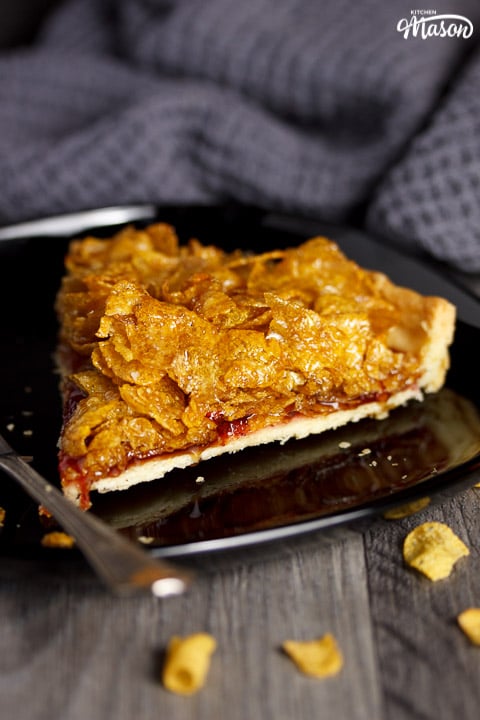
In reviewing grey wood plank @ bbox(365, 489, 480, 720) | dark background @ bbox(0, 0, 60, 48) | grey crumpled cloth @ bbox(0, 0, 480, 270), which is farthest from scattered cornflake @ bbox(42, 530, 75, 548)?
dark background @ bbox(0, 0, 60, 48)

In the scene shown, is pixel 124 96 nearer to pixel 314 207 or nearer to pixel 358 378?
pixel 314 207

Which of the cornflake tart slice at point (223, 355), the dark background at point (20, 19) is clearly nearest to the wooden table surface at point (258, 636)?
the cornflake tart slice at point (223, 355)

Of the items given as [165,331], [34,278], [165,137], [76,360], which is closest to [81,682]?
[165,331]

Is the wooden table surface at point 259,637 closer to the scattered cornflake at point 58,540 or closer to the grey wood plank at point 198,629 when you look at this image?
the grey wood plank at point 198,629

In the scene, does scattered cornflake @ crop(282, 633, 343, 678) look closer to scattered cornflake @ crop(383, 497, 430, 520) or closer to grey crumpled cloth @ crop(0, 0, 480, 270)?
scattered cornflake @ crop(383, 497, 430, 520)

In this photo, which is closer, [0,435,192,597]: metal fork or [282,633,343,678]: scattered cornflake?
[0,435,192,597]: metal fork

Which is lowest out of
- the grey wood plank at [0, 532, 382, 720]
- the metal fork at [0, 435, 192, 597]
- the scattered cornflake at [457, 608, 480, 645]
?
the grey wood plank at [0, 532, 382, 720]
